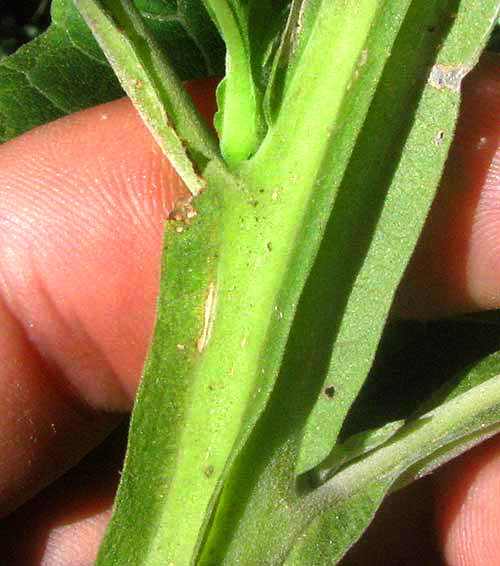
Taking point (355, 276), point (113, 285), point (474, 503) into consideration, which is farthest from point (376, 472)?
point (474, 503)

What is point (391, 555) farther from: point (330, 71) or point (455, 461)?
point (330, 71)

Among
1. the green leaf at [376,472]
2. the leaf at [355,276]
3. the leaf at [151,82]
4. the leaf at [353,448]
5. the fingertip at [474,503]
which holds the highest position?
the leaf at [151,82]

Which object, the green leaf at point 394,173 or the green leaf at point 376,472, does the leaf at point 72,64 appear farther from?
the green leaf at point 376,472

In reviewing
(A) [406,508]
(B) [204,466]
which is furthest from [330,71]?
(A) [406,508]

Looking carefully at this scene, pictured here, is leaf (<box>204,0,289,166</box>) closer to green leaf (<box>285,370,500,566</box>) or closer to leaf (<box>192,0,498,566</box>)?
leaf (<box>192,0,498,566</box>)

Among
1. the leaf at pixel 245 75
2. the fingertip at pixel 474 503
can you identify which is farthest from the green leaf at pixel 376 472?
the fingertip at pixel 474 503
